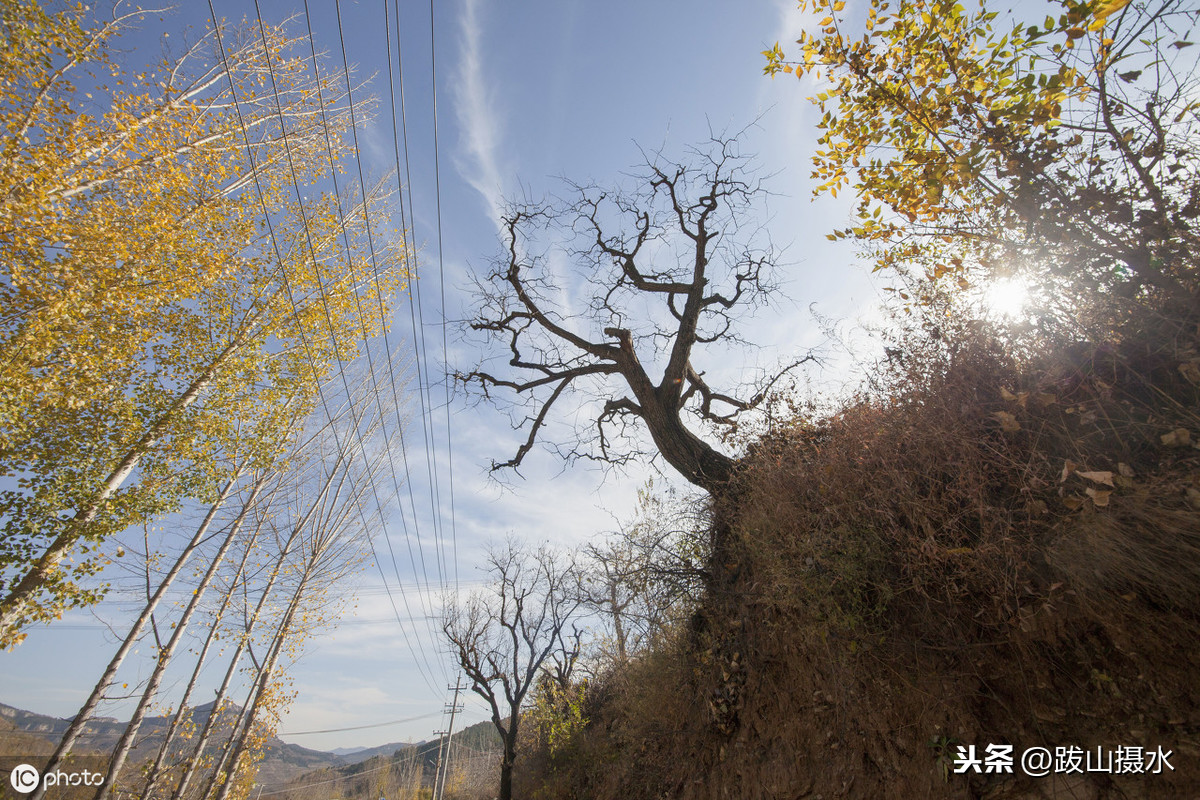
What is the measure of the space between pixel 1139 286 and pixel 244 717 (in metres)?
20.1

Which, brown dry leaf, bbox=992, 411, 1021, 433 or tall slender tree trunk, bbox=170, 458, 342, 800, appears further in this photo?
tall slender tree trunk, bbox=170, 458, 342, 800

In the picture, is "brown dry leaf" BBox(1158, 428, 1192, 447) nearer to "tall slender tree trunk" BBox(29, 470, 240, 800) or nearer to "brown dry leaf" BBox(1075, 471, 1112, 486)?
"brown dry leaf" BBox(1075, 471, 1112, 486)

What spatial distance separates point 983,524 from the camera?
8.12 feet

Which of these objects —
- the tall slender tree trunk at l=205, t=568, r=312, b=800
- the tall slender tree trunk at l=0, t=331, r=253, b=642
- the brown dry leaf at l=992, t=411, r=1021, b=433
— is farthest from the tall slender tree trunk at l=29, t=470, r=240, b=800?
the brown dry leaf at l=992, t=411, r=1021, b=433

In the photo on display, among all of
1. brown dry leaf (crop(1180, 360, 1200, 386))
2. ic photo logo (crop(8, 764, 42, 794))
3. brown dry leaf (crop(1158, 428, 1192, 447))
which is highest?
brown dry leaf (crop(1180, 360, 1200, 386))

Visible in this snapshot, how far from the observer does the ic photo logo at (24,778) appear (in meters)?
6.68

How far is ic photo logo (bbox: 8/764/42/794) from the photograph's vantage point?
6680 mm

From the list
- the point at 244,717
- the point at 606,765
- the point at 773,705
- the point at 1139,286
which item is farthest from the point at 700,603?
the point at 244,717

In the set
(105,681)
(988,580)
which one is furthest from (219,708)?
(988,580)

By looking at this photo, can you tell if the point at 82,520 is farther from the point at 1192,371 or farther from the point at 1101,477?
the point at 1192,371

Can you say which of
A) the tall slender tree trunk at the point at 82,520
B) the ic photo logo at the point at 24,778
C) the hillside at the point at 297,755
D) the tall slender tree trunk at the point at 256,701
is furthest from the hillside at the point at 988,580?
the tall slender tree trunk at the point at 256,701

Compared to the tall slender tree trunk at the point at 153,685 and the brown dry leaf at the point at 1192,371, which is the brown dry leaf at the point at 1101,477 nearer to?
the brown dry leaf at the point at 1192,371

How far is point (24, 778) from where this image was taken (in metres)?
7.49

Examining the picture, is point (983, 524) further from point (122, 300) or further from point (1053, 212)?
point (122, 300)
